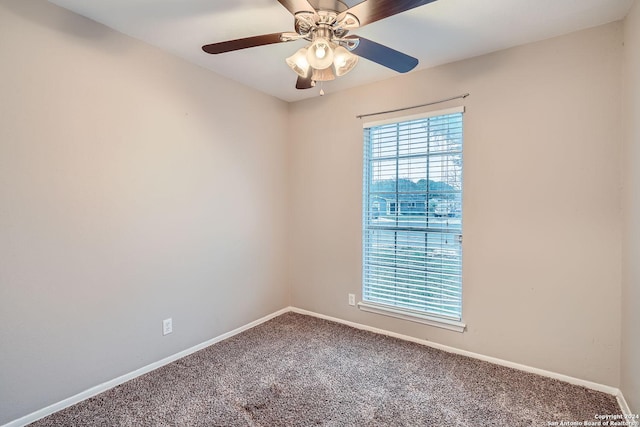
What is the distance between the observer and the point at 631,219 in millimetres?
1769

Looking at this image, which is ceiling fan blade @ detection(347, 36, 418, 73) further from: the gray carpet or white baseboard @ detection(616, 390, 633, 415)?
white baseboard @ detection(616, 390, 633, 415)

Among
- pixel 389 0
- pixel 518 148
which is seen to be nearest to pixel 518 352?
pixel 518 148

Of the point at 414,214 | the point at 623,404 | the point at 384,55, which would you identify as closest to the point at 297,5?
the point at 384,55

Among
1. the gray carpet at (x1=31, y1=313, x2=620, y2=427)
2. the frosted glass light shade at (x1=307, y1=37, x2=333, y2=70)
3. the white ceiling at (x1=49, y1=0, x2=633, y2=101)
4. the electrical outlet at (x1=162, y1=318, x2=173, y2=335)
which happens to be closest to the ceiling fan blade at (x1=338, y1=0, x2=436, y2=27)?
the frosted glass light shade at (x1=307, y1=37, x2=333, y2=70)

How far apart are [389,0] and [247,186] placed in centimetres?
215

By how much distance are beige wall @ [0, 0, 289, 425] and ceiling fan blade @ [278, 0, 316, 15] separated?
4.74 feet

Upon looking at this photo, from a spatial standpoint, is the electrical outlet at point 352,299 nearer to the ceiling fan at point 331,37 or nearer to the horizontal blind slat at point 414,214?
the horizontal blind slat at point 414,214

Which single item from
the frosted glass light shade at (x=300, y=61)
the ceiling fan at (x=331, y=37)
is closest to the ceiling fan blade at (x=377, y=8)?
the ceiling fan at (x=331, y=37)

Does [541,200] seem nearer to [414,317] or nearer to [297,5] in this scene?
[414,317]

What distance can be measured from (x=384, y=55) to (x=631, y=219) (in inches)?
67.7

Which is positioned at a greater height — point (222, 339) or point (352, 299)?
point (352, 299)

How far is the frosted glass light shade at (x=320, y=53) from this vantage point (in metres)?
1.52

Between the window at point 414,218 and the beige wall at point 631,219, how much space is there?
3.18 feet

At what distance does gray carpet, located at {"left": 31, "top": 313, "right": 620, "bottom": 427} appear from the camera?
5.82ft
